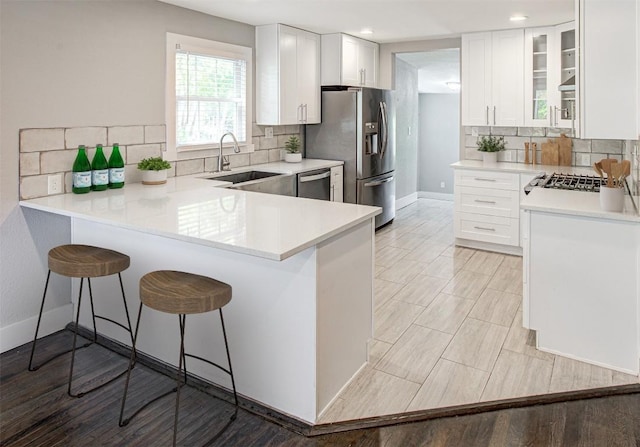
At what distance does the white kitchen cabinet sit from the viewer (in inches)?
203

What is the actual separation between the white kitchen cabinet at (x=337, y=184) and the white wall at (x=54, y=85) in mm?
2100

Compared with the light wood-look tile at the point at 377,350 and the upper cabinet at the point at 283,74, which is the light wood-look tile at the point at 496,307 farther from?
the upper cabinet at the point at 283,74

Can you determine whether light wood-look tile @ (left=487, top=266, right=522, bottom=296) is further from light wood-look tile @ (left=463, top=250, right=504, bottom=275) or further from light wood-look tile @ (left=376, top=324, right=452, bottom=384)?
light wood-look tile @ (left=376, top=324, right=452, bottom=384)

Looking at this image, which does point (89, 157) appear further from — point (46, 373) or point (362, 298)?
point (362, 298)

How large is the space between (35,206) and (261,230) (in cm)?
156

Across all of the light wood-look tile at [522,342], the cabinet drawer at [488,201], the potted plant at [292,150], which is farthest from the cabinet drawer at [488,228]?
the potted plant at [292,150]

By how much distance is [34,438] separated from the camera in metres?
2.08

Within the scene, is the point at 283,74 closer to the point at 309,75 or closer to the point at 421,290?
the point at 309,75

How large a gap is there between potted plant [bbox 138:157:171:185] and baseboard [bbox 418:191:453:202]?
5.46m

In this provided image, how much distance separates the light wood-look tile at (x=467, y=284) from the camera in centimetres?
379

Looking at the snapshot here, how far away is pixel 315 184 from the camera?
15.7 ft

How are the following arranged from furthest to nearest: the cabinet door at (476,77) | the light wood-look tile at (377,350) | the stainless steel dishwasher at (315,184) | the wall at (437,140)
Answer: the wall at (437,140) → the cabinet door at (476,77) → the stainless steel dishwasher at (315,184) → the light wood-look tile at (377,350)

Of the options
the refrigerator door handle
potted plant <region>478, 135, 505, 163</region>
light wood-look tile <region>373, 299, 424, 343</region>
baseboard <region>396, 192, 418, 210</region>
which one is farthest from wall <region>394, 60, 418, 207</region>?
light wood-look tile <region>373, 299, 424, 343</region>

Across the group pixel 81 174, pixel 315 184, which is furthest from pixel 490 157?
pixel 81 174
